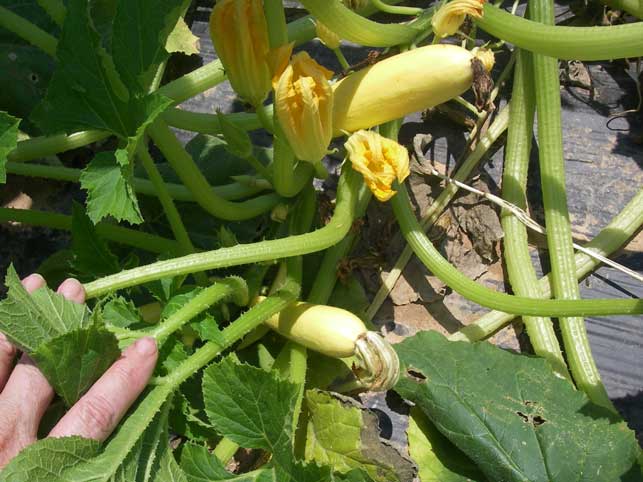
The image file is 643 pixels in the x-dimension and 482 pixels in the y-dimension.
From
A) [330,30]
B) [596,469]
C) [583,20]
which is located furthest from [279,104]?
[583,20]

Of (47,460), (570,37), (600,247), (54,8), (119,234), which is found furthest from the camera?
(600,247)

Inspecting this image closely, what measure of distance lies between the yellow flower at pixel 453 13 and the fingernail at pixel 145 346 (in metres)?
0.87

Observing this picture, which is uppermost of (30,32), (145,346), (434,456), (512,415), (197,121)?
(30,32)

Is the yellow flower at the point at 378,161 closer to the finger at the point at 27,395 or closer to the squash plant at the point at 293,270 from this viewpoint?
the squash plant at the point at 293,270

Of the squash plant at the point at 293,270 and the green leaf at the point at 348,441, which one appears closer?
A: the squash plant at the point at 293,270

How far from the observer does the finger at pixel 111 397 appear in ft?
3.98

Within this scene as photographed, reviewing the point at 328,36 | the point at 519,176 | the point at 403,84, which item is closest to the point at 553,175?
the point at 519,176

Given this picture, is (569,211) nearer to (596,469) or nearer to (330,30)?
(596,469)

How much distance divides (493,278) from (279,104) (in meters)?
0.89

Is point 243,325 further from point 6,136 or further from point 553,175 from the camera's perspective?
point 553,175

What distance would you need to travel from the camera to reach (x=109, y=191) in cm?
141

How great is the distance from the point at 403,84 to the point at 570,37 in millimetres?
349

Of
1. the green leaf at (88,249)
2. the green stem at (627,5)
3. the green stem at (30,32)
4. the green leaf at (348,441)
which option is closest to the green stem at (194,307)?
the green leaf at (88,249)

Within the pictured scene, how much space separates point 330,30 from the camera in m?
1.57
